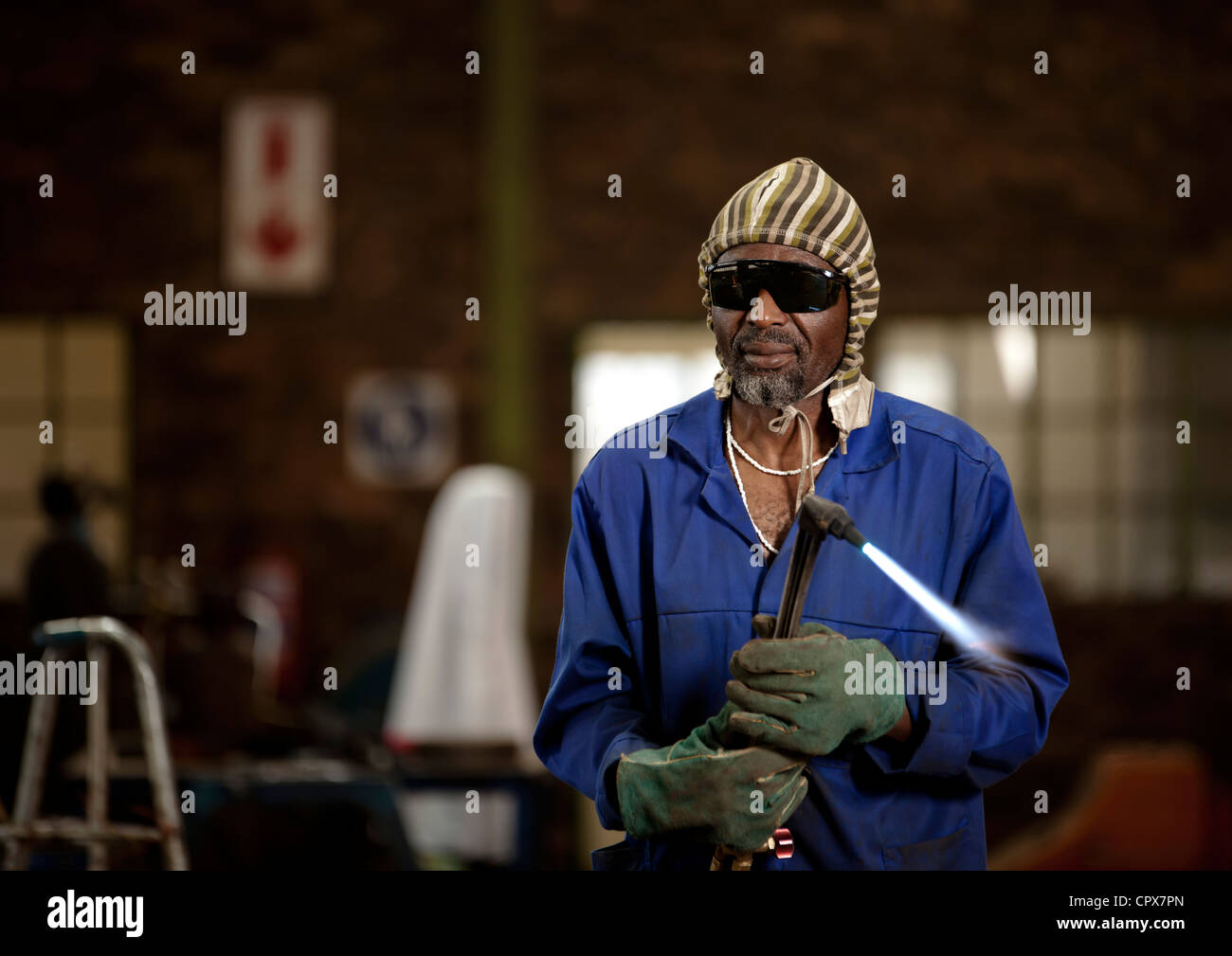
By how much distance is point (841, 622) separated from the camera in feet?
5.07

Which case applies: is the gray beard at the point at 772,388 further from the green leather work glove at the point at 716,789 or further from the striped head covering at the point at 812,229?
the green leather work glove at the point at 716,789

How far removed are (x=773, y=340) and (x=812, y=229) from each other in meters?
0.12

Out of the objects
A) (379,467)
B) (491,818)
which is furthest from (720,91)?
(491,818)

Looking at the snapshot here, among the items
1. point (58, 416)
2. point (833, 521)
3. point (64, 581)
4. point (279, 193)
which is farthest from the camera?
point (58, 416)

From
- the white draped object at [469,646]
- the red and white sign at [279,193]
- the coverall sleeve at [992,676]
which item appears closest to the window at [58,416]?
the red and white sign at [279,193]

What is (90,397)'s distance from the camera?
7.62 metres

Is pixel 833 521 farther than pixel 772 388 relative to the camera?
No

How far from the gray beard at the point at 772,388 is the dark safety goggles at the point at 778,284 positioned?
7 cm

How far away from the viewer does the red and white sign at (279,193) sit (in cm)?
704

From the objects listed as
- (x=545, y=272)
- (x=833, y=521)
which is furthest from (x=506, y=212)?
(x=833, y=521)

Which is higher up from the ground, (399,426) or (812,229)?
(399,426)

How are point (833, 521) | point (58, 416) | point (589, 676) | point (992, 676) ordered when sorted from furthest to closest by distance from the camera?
point (58, 416)
point (589, 676)
point (992, 676)
point (833, 521)

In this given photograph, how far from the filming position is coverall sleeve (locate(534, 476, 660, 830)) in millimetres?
1588

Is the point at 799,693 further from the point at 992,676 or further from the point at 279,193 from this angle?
the point at 279,193
